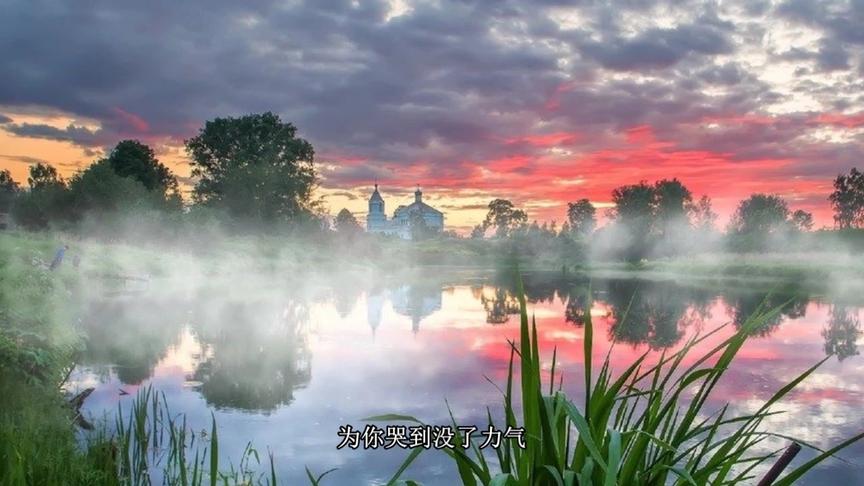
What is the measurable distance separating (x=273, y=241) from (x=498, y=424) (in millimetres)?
56443

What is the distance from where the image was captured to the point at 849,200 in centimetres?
8469

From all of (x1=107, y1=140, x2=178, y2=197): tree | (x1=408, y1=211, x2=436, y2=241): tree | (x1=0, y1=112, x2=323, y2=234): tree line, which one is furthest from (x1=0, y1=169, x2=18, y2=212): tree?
(x1=408, y1=211, x2=436, y2=241): tree

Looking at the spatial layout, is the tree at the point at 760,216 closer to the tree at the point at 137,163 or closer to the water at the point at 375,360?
the water at the point at 375,360

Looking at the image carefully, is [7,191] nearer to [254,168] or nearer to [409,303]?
[254,168]

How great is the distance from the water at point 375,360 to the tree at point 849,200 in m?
60.3

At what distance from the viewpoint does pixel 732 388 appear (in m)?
14.5

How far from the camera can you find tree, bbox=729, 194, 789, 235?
3228 inches

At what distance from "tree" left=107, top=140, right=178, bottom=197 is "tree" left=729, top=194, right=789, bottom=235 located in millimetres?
70912

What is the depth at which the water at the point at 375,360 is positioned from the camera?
414 inches

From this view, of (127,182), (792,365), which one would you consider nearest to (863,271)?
(792,365)

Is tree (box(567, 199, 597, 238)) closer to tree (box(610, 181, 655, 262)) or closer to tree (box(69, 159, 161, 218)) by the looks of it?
tree (box(610, 181, 655, 262))

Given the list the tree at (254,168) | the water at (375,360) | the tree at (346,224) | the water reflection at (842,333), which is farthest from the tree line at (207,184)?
the water reflection at (842,333)

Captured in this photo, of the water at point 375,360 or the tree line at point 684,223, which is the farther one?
the tree line at point 684,223

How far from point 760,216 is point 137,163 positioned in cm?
7750
